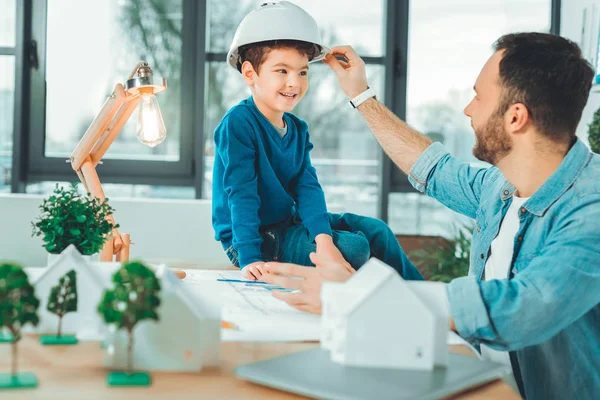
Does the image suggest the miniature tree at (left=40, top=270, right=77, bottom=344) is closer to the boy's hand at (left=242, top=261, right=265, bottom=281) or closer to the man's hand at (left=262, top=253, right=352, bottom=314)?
the man's hand at (left=262, top=253, right=352, bottom=314)

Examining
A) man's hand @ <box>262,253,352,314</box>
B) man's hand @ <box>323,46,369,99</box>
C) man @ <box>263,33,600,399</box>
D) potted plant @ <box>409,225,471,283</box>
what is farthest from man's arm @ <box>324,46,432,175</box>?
potted plant @ <box>409,225,471,283</box>

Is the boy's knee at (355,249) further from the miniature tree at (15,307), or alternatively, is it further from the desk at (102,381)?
the miniature tree at (15,307)

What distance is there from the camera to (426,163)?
192cm

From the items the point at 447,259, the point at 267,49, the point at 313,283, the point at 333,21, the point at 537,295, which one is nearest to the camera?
the point at 537,295

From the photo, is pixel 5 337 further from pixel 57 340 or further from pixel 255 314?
pixel 255 314

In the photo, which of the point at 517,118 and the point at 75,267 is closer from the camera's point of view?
the point at 75,267

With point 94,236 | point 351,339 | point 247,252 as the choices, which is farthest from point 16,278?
point 247,252

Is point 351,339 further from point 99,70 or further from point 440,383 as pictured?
point 99,70

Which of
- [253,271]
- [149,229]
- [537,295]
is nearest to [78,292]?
[537,295]

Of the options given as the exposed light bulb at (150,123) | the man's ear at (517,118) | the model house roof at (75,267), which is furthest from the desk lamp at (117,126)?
the man's ear at (517,118)

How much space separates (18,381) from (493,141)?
1.06 meters

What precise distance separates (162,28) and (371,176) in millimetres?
1536

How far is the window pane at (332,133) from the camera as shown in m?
4.14

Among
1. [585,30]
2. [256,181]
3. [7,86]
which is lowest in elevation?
[256,181]
